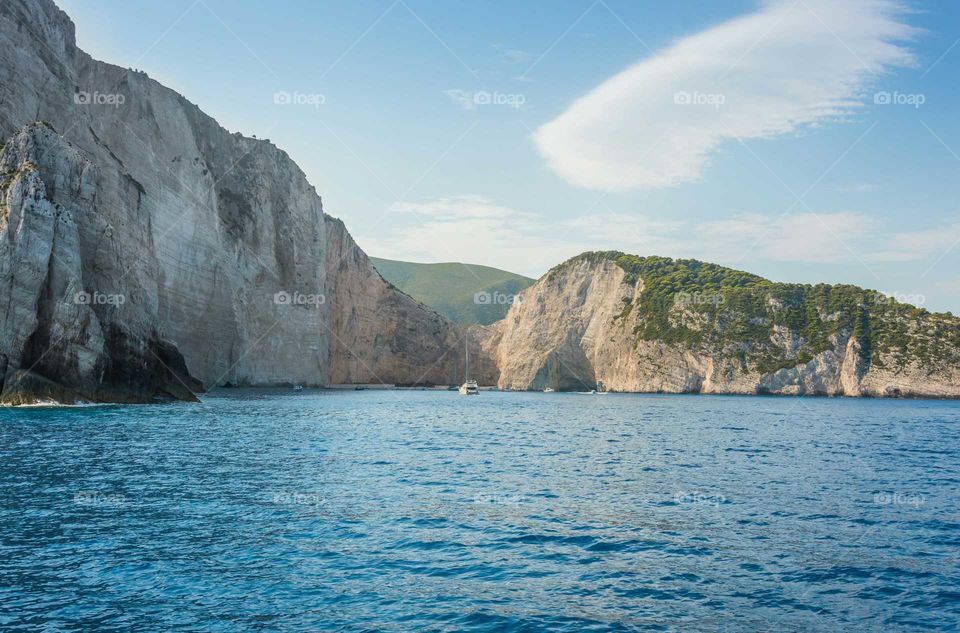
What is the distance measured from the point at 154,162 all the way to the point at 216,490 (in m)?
65.4

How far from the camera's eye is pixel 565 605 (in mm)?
11359

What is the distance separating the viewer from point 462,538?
15547mm

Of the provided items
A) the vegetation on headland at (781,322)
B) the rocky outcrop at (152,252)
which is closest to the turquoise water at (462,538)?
the rocky outcrop at (152,252)

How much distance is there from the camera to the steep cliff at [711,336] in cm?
11588

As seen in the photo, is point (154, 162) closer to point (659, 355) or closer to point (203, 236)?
point (203, 236)

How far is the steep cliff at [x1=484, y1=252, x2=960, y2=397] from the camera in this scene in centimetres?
11588

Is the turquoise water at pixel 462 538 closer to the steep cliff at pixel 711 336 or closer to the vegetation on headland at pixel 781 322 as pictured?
the steep cliff at pixel 711 336

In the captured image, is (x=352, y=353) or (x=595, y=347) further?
(x=595, y=347)

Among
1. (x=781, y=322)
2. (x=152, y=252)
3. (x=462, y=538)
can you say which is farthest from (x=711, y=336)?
(x=462, y=538)

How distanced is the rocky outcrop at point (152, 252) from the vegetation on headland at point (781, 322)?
5266 cm

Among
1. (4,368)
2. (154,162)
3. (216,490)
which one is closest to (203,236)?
(154,162)

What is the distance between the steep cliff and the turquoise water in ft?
315

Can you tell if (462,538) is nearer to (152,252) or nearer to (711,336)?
Answer: (152,252)

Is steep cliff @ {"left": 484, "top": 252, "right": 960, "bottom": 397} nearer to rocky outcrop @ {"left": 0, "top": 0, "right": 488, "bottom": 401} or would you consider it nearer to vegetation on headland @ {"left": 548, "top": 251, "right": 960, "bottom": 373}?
vegetation on headland @ {"left": 548, "top": 251, "right": 960, "bottom": 373}
